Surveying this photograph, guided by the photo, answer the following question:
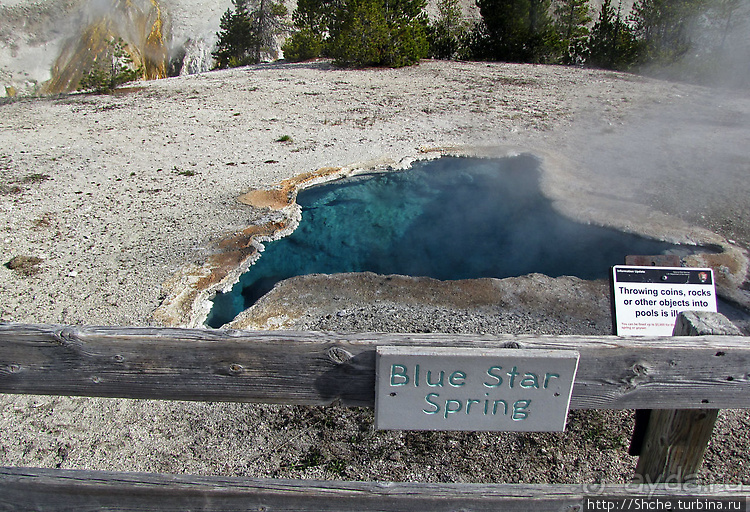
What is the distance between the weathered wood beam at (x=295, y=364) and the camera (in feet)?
5.57

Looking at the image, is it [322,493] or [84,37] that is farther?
[84,37]

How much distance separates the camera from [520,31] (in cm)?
1772

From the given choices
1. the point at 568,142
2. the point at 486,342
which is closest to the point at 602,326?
the point at 486,342

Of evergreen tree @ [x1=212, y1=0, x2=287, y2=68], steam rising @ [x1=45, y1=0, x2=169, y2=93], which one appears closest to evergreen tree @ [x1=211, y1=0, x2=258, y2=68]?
evergreen tree @ [x1=212, y1=0, x2=287, y2=68]

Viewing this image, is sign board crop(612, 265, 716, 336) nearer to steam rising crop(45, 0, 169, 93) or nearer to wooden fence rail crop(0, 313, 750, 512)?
wooden fence rail crop(0, 313, 750, 512)

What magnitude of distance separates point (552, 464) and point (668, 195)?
224 inches

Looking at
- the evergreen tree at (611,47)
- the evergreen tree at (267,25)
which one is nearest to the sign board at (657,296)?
the evergreen tree at (611,47)

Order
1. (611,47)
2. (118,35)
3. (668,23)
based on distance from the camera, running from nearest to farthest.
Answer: (611,47) < (668,23) < (118,35)

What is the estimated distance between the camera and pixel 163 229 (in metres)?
6.47

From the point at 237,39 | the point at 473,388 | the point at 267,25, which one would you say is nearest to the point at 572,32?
the point at 267,25

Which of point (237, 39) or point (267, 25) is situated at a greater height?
point (267, 25)

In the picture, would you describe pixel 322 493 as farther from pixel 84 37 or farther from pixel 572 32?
pixel 84 37

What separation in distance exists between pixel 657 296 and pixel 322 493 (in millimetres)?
2081

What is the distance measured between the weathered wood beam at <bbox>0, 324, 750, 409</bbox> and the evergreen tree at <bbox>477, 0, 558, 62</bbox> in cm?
1789
